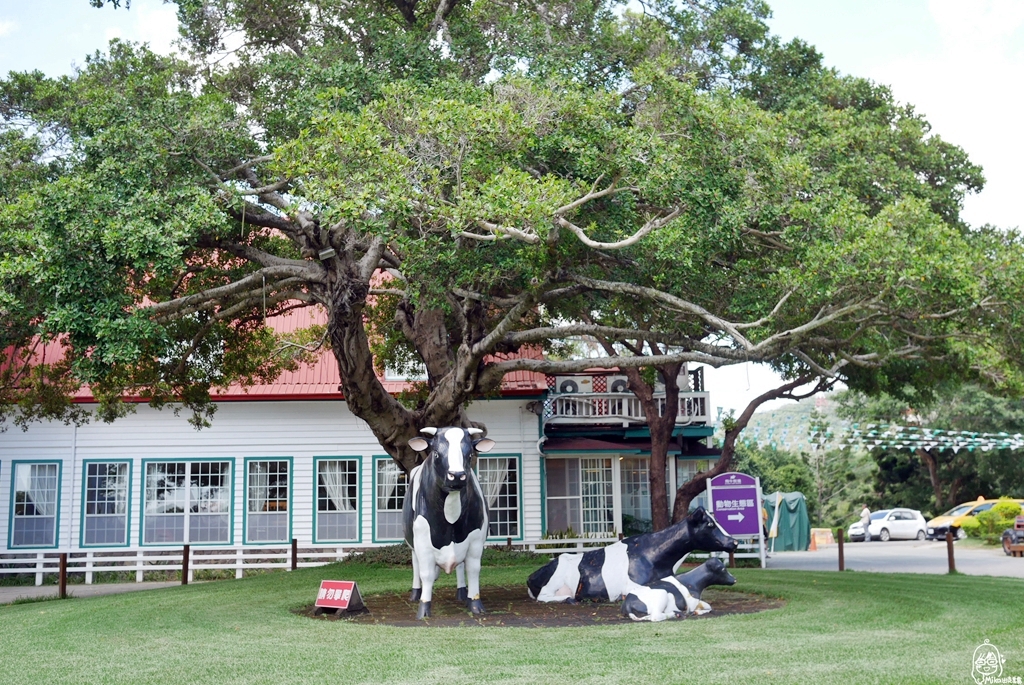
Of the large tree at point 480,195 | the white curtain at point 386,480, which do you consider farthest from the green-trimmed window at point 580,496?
the large tree at point 480,195

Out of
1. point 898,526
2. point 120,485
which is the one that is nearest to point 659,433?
point 120,485

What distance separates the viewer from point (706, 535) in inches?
484

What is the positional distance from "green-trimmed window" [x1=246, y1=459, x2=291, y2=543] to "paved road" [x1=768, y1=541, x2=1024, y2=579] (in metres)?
11.4

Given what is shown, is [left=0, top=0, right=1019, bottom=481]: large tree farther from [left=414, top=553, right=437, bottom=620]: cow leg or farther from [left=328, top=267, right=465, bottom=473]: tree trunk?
[left=414, top=553, right=437, bottom=620]: cow leg

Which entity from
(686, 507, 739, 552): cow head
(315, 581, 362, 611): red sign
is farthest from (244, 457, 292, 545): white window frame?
(686, 507, 739, 552): cow head

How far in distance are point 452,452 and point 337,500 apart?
45.9 feet

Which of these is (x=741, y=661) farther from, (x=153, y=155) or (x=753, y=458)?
(x=753, y=458)

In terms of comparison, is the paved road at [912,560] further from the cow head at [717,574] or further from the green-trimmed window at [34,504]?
the green-trimmed window at [34,504]

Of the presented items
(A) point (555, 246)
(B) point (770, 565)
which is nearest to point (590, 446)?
(B) point (770, 565)

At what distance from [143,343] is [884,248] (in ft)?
31.3

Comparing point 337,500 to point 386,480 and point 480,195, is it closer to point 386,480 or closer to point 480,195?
point 386,480

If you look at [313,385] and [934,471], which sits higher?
[313,385]

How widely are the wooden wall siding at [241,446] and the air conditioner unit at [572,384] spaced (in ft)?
4.78

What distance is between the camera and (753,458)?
47656 millimetres
